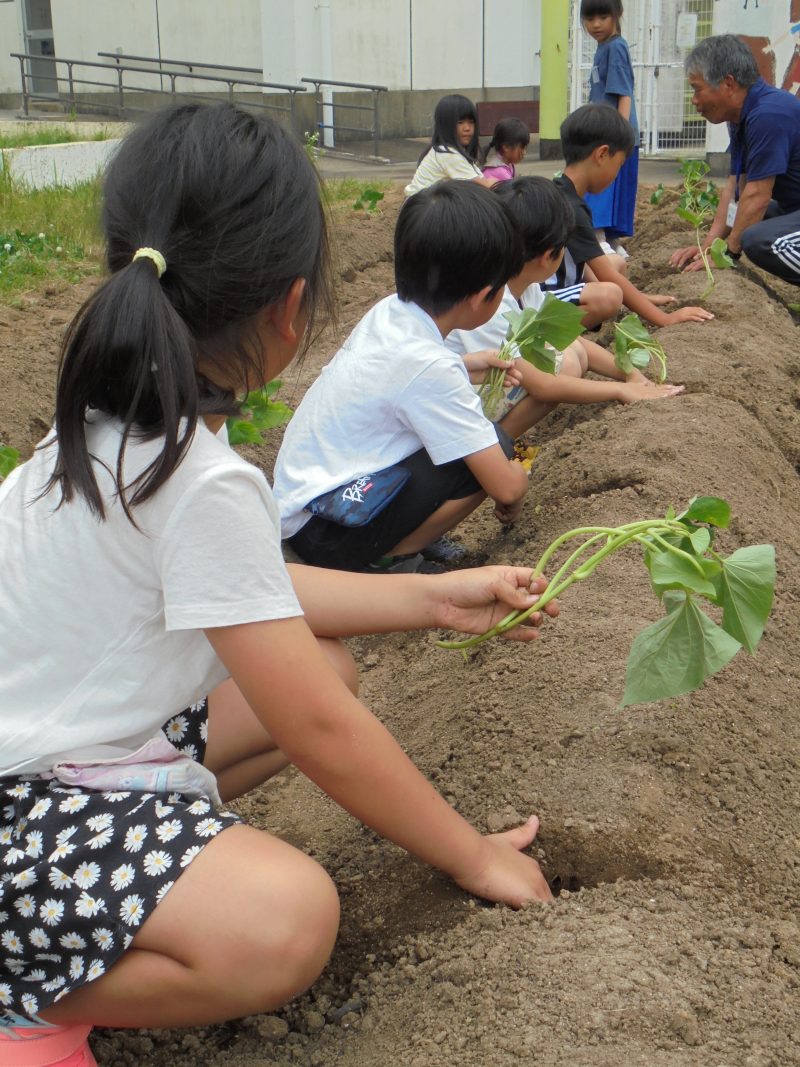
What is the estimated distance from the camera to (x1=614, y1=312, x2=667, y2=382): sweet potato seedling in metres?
3.84

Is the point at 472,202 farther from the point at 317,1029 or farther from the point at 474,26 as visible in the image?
the point at 474,26

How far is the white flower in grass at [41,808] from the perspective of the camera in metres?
1.45

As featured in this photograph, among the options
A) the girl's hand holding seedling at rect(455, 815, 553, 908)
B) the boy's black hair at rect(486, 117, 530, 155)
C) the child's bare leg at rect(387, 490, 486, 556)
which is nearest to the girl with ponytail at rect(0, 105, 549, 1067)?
the girl's hand holding seedling at rect(455, 815, 553, 908)

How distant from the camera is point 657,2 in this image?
36.7 feet

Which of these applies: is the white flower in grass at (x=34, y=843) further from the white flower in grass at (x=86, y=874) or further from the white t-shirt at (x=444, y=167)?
the white t-shirt at (x=444, y=167)

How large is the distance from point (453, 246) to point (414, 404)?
39cm

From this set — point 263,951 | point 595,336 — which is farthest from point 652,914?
point 595,336

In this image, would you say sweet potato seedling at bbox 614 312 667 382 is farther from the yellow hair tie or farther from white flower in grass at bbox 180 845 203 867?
white flower in grass at bbox 180 845 203 867

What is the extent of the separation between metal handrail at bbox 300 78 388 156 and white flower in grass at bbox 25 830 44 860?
1298cm

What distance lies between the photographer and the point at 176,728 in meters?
1.77

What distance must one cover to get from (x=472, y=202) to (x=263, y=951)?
1954 mm

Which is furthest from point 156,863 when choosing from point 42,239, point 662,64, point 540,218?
point 662,64

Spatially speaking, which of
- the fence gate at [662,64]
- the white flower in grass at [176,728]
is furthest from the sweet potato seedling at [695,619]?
the fence gate at [662,64]

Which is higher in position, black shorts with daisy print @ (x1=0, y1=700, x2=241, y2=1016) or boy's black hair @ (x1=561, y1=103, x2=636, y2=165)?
boy's black hair @ (x1=561, y1=103, x2=636, y2=165)
